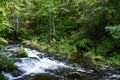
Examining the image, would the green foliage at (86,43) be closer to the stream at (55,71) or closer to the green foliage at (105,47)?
the green foliage at (105,47)

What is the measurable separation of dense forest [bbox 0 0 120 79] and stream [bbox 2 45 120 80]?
6.10 ft

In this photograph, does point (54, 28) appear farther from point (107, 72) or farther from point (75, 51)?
point (107, 72)

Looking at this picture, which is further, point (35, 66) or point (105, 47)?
point (105, 47)

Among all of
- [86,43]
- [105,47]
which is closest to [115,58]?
[105,47]

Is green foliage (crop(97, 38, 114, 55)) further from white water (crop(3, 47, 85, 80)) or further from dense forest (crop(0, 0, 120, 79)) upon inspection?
white water (crop(3, 47, 85, 80))

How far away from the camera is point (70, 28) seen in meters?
27.9

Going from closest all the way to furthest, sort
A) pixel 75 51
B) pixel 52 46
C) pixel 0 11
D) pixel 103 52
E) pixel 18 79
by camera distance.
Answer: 1. pixel 0 11
2. pixel 18 79
3. pixel 103 52
4. pixel 75 51
5. pixel 52 46

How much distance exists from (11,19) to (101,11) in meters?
13.7

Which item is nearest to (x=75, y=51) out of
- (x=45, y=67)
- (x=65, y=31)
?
(x=45, y=67)

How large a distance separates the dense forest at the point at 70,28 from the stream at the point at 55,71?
73.3 inches

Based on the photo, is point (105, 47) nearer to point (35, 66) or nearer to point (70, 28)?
point (35, 66)

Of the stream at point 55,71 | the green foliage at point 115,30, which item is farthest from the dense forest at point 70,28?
the stream at point 55,71

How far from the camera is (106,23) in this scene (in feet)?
70.4

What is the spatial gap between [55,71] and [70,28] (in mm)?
13289
